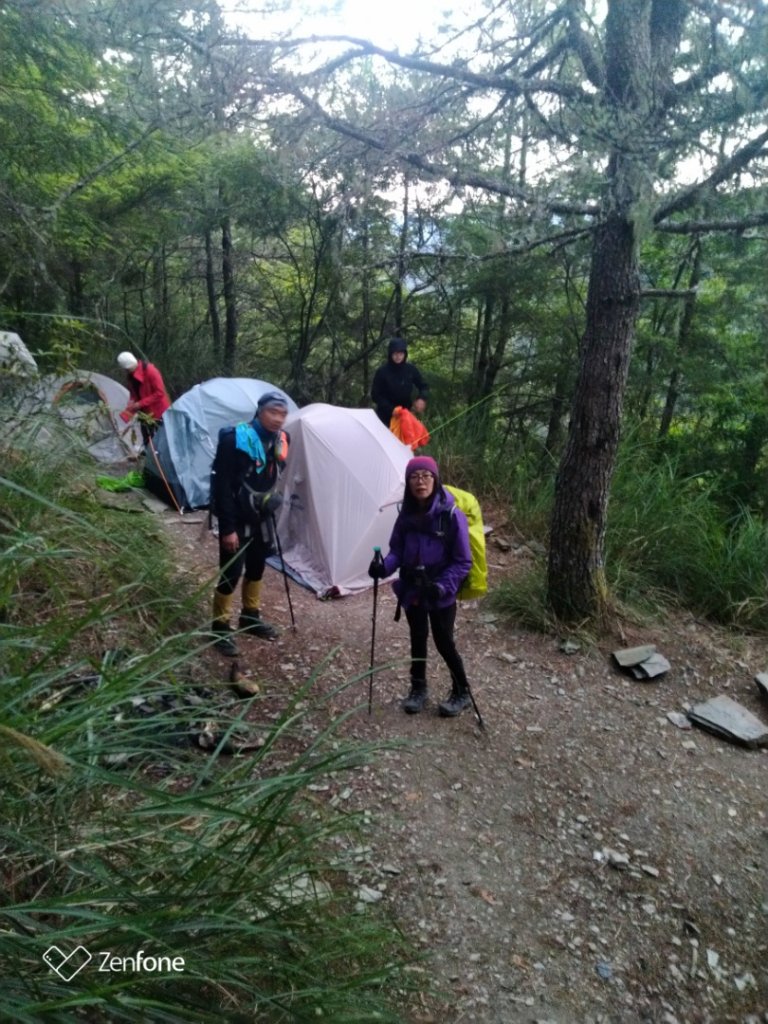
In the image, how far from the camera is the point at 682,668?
16.0 ft

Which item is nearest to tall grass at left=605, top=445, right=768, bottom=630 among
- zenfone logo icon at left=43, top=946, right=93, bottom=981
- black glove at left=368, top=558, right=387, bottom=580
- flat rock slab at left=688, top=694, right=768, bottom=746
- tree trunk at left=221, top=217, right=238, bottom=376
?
flat rock slab at left=688, top=694, right=768, bottom=746

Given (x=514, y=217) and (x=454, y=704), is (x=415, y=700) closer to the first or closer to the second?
(x=454, y=704)

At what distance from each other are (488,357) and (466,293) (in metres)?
1.26

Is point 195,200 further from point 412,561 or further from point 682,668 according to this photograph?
point 682,668

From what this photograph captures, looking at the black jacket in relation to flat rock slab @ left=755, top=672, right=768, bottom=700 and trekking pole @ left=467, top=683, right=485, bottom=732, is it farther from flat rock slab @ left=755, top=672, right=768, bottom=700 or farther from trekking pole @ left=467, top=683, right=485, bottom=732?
flat rock slab @ left=755, top=672, right=768, bottom=700

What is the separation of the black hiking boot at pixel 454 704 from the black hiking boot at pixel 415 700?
0.39ft

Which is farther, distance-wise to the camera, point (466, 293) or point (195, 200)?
point (195, 200)

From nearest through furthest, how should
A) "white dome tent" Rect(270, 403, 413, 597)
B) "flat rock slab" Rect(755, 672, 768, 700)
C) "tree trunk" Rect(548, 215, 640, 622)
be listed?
1. "tree trunk" Rect(548, 215, 640, 622)
2. "flat rock slab" Rect(755, 672, 768, 700)
3. "white dome tent" Rect(270, 403, 413, 597)

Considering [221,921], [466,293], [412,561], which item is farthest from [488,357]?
[221,921]

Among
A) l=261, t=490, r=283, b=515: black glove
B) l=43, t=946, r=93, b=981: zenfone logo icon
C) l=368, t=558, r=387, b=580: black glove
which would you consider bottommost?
l=368, t=558, r=387, b=580: black glove

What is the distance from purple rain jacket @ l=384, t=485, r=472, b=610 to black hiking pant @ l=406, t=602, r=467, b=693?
0.22 feet

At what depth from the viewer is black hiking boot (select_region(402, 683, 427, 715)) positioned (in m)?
4.03

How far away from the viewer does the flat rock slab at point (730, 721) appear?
4.18m

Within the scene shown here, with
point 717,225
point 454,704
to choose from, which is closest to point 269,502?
point 454,704
